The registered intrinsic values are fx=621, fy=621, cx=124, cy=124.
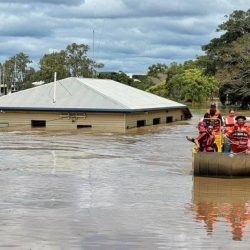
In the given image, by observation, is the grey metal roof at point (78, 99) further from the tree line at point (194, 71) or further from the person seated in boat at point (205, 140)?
the tree line at point (194, 71)

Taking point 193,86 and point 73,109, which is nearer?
point 73,109

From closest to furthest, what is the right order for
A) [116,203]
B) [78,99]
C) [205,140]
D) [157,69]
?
[116,203] → [205,140] → [78,99] → [157,69]

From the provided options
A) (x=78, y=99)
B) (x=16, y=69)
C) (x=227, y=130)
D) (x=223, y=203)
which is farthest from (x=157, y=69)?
(x=223, y=203)

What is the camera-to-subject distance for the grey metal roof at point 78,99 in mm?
33906

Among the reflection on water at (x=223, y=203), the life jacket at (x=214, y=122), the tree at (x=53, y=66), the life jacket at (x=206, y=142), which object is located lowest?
the reflection on water at (x=223, y=203)

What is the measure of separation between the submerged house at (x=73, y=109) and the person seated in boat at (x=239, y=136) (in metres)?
18.3

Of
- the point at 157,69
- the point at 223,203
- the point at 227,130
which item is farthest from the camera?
the point at 157,69

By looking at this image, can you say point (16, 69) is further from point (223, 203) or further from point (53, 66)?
point (223, 203)

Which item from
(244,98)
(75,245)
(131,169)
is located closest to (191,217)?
(75,245)

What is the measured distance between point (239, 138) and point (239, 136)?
5 cm

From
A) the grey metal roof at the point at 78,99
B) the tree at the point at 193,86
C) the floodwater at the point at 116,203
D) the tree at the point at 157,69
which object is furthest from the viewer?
the tree at the point at 157,69

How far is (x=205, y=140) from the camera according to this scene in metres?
14.7

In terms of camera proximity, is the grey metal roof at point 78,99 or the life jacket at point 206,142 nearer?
the life jacket at point 206,142

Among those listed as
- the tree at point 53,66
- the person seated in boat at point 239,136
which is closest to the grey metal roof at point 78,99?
the person seated in boat at point 239,136
